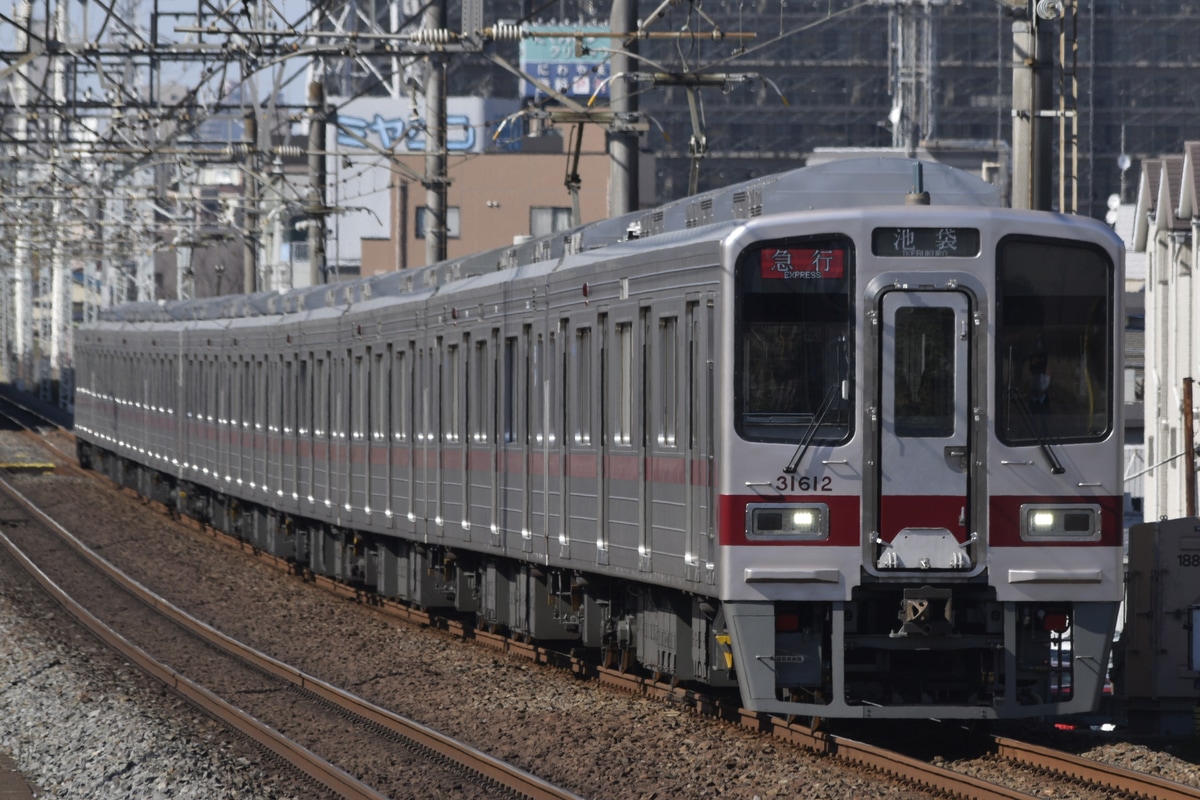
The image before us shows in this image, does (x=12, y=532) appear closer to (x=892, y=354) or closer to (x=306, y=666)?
(x=306, y=666)

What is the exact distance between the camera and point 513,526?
14070 mm

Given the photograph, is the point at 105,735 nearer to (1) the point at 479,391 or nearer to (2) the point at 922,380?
(1) the point at 479,391

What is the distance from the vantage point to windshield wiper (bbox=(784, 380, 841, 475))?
9.55 meters

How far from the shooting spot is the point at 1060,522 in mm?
9695

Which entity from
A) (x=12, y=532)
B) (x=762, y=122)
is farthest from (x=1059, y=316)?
(x=762, y=122)

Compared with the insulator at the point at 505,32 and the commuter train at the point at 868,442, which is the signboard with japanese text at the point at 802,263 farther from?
the insulator at the point at 505,32

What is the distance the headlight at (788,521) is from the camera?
31.4 feet

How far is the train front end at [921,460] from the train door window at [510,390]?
4383 millimetres

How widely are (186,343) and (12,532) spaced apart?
3.82 meters

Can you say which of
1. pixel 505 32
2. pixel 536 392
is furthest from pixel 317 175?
pixel 536 392

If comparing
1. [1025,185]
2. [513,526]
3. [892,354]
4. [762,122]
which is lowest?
[513,526]

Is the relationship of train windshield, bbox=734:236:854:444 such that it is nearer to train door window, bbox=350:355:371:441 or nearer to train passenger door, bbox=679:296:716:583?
train passenger door, bbox=679:296:716:583

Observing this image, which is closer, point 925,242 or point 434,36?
point 925,242

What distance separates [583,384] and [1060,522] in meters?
3.65
